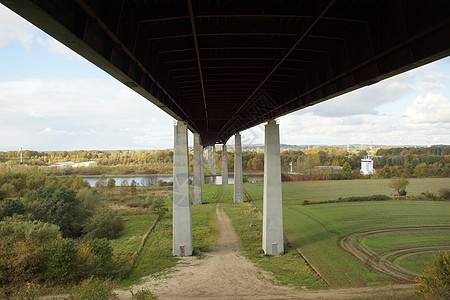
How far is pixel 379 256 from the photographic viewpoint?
19.2 meters

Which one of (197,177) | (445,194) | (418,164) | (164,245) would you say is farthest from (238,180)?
(418,164)

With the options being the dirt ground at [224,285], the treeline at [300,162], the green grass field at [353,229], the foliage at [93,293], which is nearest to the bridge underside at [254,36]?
the foliage at [93,293]

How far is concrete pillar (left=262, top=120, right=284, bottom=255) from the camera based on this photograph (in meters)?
21.2

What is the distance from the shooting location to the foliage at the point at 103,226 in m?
27.4

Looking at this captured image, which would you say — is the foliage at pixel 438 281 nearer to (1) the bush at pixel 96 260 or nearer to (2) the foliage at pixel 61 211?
(1) the bush at pixel 96 260

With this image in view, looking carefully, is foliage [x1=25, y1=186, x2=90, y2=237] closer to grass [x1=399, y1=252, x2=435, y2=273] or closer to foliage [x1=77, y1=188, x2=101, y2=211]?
foliage [x1=77, y1=188, x2=101, y2=211]

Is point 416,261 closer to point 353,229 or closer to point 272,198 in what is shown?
point 353,229

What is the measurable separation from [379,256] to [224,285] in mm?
11194

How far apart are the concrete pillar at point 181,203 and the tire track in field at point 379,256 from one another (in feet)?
39.0

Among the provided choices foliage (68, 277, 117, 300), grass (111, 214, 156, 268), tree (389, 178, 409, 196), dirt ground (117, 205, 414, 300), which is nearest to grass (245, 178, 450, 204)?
tree (389, 178, 409, 196)

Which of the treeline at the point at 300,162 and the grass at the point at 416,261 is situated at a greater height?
the treeline at the point at 300,162

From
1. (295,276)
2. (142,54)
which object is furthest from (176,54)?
(295,276)

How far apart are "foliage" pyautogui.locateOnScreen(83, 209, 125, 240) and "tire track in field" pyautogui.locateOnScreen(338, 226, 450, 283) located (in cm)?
2147

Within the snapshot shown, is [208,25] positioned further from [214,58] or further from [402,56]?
[402,56]
